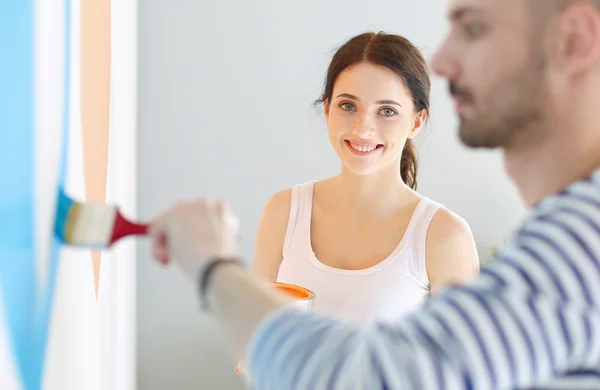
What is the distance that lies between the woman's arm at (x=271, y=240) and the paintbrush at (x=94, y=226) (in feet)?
2.82

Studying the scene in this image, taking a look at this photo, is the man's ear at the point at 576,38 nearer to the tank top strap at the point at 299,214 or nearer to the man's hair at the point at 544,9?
the man's hair at the point at 544,9

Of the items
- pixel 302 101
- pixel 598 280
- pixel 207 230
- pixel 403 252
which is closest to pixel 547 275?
pixel 598 280

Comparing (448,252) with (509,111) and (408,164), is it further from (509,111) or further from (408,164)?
(509,111)

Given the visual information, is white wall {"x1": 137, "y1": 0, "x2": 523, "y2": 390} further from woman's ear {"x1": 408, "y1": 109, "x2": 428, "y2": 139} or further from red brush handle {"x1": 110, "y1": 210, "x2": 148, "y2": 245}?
red brush handle {"x1": 110, "y1": 210, "x2": 148, "y2": 245}

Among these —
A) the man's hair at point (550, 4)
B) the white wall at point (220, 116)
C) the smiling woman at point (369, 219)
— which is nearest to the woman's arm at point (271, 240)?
the smiling woman at point (369, 219)

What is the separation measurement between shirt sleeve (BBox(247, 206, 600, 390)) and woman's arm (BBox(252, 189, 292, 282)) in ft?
3.49

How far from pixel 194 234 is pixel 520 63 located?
334mm

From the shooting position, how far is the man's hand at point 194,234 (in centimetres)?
59

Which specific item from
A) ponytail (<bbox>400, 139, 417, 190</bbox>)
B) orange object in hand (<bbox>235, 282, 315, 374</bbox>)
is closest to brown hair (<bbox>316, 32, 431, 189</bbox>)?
ponytail (<bbox>400, 139, 417, 190</bbox>)

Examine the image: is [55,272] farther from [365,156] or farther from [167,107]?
[167,107]

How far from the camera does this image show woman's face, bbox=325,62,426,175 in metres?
1.47

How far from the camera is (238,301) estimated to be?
0.54 meters

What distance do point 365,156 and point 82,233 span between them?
849 mm

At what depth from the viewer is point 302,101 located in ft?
8.57
